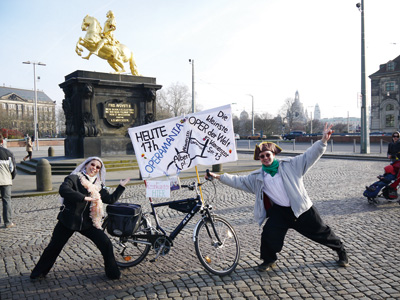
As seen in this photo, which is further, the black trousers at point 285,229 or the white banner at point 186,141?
the white banner at point 186,141

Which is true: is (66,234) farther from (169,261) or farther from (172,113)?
(172,113)

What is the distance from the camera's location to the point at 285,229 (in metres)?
4.28

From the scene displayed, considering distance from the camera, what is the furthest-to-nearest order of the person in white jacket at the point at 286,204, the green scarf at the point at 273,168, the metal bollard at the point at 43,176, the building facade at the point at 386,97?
the building facade at the point at 386,97
the metal bollard at the point at 43,176
the green scarf at the point at 273,168
the person in white jacket at the point at 286,204

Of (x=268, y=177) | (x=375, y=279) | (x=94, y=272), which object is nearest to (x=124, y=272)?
(x=94, y=272)

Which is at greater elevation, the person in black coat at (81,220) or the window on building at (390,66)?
the window on building at (390,66)

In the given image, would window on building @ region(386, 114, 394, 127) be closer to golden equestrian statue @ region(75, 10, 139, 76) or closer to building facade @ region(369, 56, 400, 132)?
building facade @ region(369, 56, 400, 132)

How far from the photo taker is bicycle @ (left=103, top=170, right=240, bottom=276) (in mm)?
4164

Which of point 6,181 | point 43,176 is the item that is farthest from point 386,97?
point 6,181

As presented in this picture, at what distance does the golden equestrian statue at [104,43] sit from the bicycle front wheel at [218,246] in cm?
1532

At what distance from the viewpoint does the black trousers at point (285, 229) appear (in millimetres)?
4223

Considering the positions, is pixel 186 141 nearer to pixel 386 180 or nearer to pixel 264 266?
pixel 264 266

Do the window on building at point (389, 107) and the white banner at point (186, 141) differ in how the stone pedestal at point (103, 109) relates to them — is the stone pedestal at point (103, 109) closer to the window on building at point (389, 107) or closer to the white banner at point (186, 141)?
the white banner at point (186, 141)

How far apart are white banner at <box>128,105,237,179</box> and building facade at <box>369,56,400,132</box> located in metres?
64.6

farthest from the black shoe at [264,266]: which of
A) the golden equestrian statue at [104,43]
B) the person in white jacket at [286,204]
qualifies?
the golden equestrian statue at [104,43]
